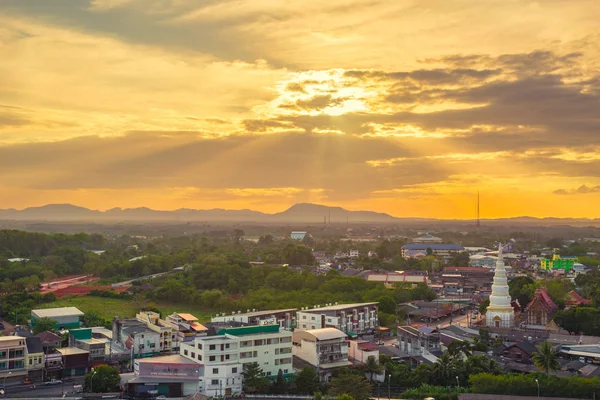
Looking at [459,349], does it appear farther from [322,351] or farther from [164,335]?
[164,335]

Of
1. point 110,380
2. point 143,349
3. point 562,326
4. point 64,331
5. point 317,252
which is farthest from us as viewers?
point 317,252

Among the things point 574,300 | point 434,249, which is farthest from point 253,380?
point 434,249

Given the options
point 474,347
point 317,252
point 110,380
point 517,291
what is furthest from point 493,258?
point 110,380

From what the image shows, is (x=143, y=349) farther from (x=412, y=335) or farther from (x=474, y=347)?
(x=474, y=347)

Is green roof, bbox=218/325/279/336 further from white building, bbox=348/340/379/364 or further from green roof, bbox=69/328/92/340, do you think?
green roof, bbox=69/328/92/340

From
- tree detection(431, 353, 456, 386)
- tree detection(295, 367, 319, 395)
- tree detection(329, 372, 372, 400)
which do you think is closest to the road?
tree detection(295, 367, 319, 395)

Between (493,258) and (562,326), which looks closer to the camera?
(562,326)

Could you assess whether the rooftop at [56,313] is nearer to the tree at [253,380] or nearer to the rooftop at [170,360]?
the rooftop at [170,360]

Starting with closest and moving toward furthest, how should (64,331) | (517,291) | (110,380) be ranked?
(110,380) → (64,331) → (517,291)
